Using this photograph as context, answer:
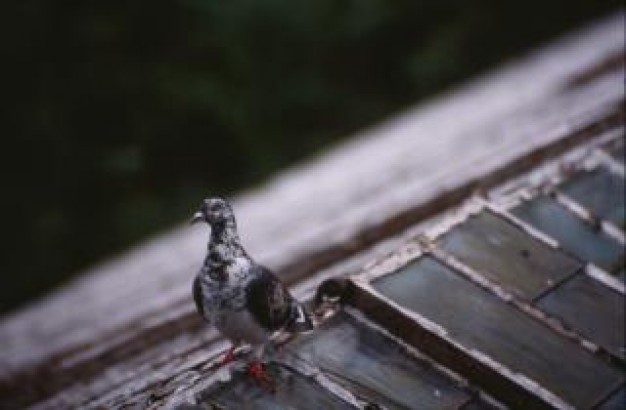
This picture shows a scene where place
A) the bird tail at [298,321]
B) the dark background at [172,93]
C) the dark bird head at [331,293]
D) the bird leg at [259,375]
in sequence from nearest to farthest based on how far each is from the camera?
the bird leg at [259,375] → the bird tail at [298,321] → the dark bird head at [331,293] → the dark background at [172,93]

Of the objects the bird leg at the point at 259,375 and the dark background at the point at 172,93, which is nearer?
the bird leg at the point at 259,375

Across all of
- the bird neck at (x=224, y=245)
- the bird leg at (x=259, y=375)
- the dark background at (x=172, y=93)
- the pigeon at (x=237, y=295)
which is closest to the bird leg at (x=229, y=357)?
the pigeon at (x=237, y=295)

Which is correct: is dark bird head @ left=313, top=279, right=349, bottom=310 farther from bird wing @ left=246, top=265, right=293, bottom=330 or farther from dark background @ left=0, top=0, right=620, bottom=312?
dark background @ left=0, top=0, right=620, bottom=312

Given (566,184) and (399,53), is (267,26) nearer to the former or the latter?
(399,53)

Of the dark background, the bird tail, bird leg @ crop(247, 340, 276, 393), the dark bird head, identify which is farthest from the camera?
the dark background

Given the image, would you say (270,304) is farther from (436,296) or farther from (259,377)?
(436,296)

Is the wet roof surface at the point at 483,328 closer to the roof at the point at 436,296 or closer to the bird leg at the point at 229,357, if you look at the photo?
the roof at the point at 436,296

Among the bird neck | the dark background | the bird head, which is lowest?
the bird neck

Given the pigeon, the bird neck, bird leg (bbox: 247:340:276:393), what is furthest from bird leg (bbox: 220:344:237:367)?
the bird neck
